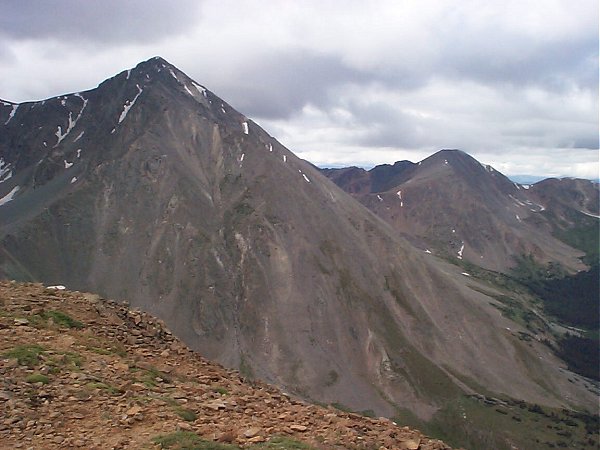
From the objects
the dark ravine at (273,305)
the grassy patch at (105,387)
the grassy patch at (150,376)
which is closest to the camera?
the grassy patch at (105,387)

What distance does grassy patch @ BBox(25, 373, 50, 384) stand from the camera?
1732 cm

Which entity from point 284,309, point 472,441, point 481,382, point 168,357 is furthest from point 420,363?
point 168,357

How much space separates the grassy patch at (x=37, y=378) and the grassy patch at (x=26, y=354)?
735 millimetres

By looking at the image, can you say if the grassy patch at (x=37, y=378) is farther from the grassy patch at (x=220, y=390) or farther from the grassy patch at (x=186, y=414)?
the grassy patch at (x=220, y=390)

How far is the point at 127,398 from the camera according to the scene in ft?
57.2

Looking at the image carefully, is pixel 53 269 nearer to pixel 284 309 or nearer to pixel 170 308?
pixel 170 308

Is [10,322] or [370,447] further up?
[10,322]

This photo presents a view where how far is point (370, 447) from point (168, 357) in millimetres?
9683

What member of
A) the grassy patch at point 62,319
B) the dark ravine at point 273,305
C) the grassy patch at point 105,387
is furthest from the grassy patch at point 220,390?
the dark ravine at point 273,305

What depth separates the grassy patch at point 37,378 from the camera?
1732 cm

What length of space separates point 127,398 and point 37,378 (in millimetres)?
2908

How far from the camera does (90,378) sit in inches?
717

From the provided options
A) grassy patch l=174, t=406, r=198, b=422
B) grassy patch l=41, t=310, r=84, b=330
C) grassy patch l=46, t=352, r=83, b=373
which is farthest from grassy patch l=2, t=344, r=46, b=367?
grassy patch l=174, t=406, r=198, b=422

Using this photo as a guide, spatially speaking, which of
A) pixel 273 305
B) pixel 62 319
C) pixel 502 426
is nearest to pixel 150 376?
pixel 62 319
